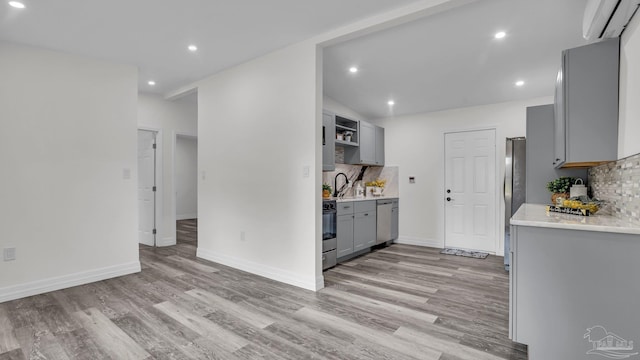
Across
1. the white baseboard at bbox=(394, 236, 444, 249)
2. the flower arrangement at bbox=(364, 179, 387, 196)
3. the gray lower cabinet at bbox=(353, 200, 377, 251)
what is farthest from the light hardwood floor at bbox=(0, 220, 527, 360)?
the flower arrangement at bbox=(364, 179, 387, 196)

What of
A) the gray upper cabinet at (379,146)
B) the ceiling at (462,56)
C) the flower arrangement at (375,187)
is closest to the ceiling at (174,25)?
the ceiling at (462,56)

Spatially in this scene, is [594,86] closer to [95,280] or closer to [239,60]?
[239,60]

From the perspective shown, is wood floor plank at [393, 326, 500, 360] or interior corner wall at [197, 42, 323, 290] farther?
interior corner wall at [197, 42, 323, 290]

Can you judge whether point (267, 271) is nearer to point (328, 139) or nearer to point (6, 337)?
point (328, 139)

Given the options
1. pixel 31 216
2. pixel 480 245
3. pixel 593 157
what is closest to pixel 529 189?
pixel 593 157

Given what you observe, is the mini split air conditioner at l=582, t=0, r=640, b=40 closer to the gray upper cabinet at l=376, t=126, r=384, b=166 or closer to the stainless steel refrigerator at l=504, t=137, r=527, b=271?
the stainless steel refrigerator at l=504, t=137, r=527, b=271

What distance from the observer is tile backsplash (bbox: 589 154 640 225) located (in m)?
1.85

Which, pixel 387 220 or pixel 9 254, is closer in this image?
pixel 9 254

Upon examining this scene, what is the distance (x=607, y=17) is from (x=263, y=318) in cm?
322

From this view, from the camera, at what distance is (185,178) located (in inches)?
343

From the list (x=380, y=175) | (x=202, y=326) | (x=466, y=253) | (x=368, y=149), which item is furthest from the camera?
(x=380, y=175)

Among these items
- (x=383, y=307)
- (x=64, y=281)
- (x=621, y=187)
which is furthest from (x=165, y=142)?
(x=621, y=187)

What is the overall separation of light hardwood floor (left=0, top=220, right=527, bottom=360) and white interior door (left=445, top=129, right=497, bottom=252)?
1338mm

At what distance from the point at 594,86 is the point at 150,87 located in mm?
5357
